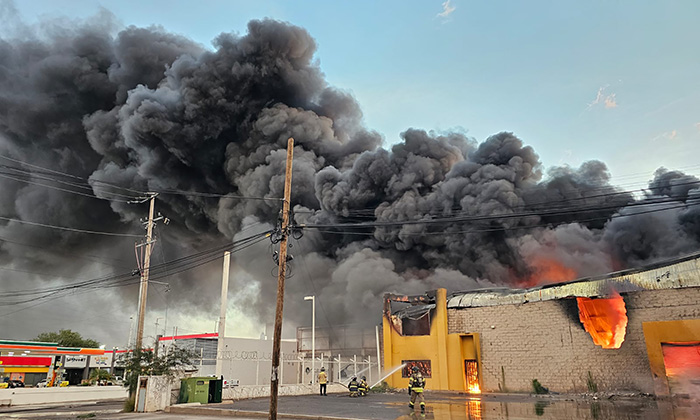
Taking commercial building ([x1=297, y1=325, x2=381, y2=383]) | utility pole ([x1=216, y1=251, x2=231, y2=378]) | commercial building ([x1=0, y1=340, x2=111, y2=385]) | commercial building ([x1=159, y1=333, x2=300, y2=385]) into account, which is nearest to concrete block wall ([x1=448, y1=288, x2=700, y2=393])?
utility pole ([x1=216, y1=251, x2=231, y2=378])

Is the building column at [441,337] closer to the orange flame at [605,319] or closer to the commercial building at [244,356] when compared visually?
the orange flame at [605,319]

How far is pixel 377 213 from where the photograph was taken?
40688 mm

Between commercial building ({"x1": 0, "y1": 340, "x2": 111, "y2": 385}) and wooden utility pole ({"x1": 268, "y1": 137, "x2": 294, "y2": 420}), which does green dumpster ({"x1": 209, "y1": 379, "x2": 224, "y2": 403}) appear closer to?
wooden utility pole ({"x1": 268, "y1": 137, "x2": 294, "y2": 420})

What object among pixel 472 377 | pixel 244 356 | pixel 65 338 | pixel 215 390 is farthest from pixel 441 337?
pixel 65 338

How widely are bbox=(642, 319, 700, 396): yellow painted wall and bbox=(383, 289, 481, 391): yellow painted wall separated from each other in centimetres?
764

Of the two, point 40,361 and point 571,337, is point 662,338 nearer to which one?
point 571,337

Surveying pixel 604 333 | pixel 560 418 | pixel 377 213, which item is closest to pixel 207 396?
pixel 560 418

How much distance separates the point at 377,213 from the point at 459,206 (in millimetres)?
7058

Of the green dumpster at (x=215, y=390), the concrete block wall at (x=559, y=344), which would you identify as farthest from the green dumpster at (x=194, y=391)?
the concrete block wall at (x=559, y=344)

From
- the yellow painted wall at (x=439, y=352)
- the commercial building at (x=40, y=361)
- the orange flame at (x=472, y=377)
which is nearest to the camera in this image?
the orange flame at (x=472, y=377)

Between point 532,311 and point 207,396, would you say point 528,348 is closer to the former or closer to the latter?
point 532,311

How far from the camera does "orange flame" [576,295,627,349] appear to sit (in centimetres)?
1991

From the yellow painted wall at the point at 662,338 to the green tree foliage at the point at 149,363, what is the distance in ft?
57.9

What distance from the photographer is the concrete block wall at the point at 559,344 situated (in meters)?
19.0
